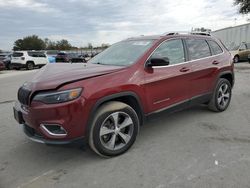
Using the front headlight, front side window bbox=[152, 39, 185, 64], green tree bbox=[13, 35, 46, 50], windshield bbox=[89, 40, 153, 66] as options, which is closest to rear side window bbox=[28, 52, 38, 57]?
windshield bbox=[89, 40, 153, 66]

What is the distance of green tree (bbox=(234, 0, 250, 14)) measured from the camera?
1103 inches

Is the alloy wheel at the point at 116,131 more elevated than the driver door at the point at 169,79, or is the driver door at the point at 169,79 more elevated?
the driver door at the point at 169,79

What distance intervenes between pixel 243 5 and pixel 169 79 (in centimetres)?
2895

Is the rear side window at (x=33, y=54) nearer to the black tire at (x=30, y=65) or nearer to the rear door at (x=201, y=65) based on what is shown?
the black tire at (x=30, y=65)

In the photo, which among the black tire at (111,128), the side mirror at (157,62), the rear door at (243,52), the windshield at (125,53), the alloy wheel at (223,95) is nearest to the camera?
the black tire at (111,128)

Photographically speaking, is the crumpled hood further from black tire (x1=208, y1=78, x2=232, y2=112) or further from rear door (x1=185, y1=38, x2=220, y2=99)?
black tire (x1=208, y1=78, x2=232, y2=112)

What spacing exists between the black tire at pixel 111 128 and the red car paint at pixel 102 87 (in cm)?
14

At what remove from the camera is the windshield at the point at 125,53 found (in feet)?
13.4

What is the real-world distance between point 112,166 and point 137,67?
1.46 meters

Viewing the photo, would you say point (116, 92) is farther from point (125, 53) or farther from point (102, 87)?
point (125, 53)

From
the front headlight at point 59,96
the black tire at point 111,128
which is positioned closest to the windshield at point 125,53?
the black tire at point 111,128

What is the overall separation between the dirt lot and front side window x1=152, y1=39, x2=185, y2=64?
104cm

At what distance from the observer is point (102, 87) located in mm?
3352

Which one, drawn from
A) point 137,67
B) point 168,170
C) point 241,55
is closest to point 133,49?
point 137,67
